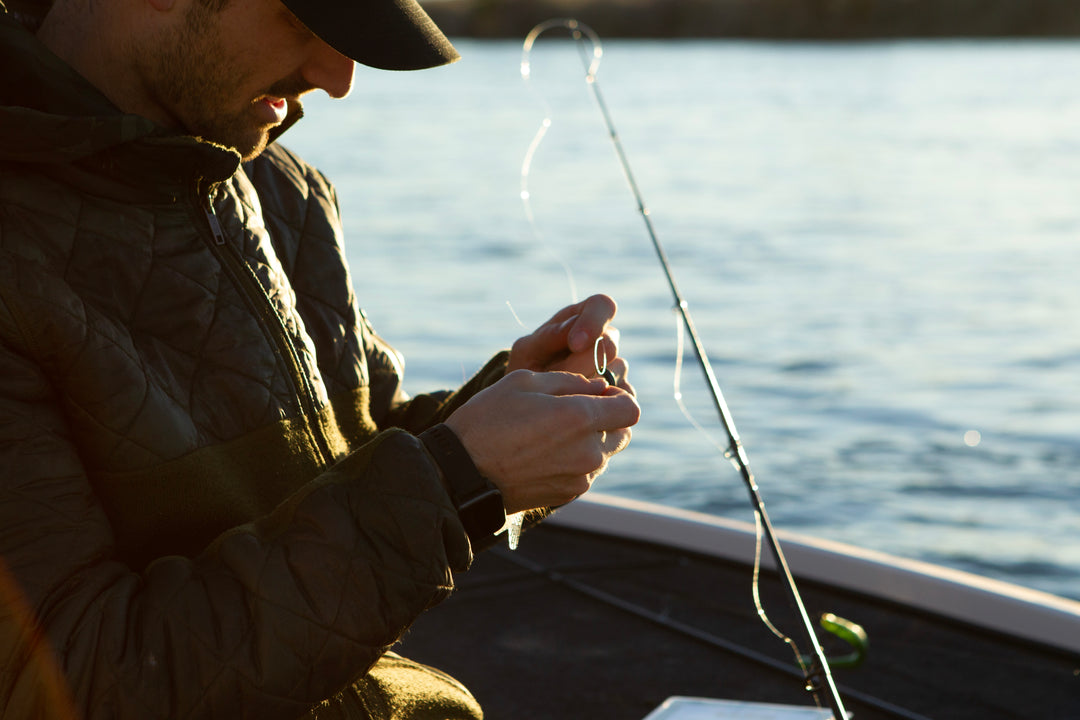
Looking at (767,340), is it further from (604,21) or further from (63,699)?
(604,21)

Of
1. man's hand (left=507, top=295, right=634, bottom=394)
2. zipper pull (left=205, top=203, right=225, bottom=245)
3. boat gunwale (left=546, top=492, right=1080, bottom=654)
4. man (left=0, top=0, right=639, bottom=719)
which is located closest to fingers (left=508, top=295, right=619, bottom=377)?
man's hand (left=507, top=295, right=634, bottom=394)

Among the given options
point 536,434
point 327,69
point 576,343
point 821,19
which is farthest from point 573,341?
point 821,19

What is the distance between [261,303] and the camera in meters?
1.42

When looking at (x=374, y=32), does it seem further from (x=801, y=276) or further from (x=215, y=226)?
(x=801, y=276)

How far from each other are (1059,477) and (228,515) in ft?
19.5

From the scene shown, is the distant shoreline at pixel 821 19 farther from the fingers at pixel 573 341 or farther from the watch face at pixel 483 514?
the watch face at pixel 483 514

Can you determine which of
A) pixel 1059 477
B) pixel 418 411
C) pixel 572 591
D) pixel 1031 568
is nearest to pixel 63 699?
pixel 418 411

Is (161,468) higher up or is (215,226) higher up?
(215,226)

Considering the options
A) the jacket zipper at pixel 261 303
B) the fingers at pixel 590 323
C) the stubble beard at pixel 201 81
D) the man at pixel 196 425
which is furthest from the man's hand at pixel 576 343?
the stubble beard at pixel 201 81

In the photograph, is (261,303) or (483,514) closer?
(483,514)

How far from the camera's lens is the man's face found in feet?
4.42

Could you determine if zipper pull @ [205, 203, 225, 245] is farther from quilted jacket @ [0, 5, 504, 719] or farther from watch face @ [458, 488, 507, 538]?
watch face @ [458, 488, 507, 538]

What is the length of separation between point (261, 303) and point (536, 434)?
0.37 metres

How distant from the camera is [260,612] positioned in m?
1.16
